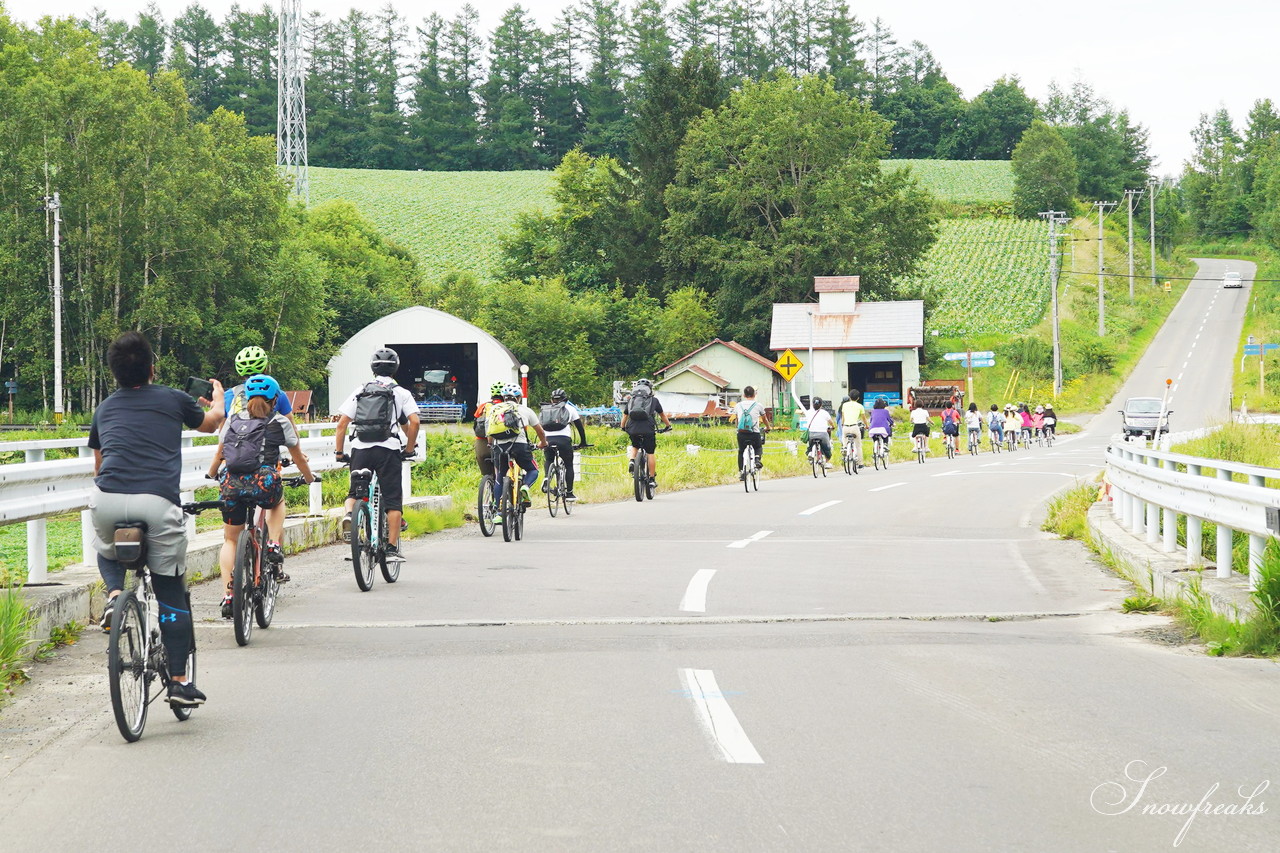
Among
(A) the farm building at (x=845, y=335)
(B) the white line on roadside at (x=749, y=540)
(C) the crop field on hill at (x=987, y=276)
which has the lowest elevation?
(B) the white line on roadside at (x=749, y=540)

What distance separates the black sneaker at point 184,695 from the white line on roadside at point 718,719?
2.40 m

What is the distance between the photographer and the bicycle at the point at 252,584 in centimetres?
856

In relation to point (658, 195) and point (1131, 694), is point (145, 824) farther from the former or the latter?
point (658, 195)

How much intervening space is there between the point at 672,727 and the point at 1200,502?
5.90 m

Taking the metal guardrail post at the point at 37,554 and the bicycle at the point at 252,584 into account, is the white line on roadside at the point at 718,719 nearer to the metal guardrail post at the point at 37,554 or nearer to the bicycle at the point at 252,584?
the bicycle at the point at 252,584

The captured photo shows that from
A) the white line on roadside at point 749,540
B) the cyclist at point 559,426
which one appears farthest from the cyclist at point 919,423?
the white line on roadside at point 749,540

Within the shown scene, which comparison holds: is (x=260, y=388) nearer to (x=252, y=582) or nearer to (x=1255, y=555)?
(x=252, y=582)

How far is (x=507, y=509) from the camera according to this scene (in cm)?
1573

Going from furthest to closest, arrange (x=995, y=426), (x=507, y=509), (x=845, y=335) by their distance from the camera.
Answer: (x=845, y=335) < (x=995, y=426) < (x=507, y=509)

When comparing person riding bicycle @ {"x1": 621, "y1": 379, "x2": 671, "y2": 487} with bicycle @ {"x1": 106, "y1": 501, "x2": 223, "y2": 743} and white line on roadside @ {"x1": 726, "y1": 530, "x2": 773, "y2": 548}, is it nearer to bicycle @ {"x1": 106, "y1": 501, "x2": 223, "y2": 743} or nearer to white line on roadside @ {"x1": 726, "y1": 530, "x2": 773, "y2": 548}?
white line on roadside @ {"x1": 726, "y1": 530, "x2": 773, "y2": 548}

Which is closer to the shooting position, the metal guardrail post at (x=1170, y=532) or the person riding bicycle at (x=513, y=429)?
the metal guardrail post at (x=1170, y=532)

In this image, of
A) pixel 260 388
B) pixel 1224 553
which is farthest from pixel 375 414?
pixel 1224 553

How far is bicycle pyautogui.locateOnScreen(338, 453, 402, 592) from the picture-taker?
11164 mm

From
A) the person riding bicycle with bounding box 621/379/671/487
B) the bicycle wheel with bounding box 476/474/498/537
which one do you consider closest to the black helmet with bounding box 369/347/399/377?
the bicycle wheel with bounding box 476/474/498/537
